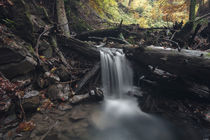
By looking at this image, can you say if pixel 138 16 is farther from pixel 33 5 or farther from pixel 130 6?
pixel 33 5

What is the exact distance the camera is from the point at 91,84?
233 inches

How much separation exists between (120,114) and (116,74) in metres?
2.36

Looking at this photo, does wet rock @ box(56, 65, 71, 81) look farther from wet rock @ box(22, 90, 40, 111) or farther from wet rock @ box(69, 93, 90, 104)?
wet rock @ box(22, 90, 40, 111)

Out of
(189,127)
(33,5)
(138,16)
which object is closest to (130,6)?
(138,16)

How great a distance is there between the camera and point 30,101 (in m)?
3.61

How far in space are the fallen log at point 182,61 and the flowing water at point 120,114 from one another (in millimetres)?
1502

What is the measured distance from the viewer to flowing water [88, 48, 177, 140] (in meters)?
3.79

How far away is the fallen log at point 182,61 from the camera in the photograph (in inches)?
154

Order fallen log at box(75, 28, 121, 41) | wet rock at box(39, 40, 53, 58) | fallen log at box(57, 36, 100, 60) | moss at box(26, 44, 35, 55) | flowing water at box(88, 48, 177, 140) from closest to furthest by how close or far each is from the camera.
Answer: flowing water at box(88, 48, 177, 140) < moss at box(26, 44, 35, 55) < wet rock at box(39, 40, 53, 58) < fallen log at box(57, 36, 100, 60) < fallen log at box(75, 28, 121, 41)

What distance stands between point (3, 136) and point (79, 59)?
434cm

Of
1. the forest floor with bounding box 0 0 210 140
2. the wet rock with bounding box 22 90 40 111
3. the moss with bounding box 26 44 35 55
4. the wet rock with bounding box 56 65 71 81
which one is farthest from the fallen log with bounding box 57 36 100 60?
the wet rock with bounding box 22 90 40 111

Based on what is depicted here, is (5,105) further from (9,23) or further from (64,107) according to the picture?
(9,23)

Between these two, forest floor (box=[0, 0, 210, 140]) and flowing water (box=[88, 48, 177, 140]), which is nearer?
forest floor (box=[0, 0, 210, 140])

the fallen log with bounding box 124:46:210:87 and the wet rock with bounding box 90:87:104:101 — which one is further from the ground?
the fallen log with bounding box 124:46:210:87
